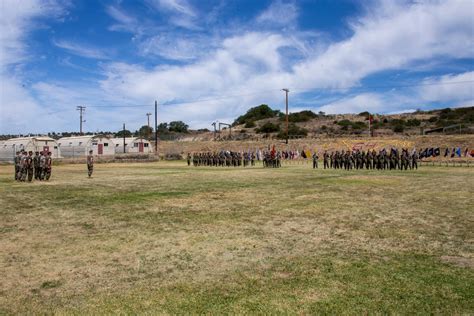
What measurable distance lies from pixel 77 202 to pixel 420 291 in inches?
467

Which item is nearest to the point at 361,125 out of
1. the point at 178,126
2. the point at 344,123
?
the point at 344,123

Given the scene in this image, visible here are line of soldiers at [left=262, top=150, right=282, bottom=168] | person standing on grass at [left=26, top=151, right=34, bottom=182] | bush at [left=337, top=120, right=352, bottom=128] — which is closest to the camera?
person standing on grass at [left=26, top=151, right=34, bottom=182]

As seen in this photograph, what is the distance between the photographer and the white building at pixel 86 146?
59894mm

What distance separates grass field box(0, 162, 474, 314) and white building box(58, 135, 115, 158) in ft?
156

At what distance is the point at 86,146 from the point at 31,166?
38276 mm

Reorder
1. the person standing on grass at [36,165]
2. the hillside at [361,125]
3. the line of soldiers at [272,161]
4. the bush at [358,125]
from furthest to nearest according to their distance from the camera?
the bush at [358,125] < the hillside at [361,125] < the line of soldiers at [272,161] < the person standing on grass at [36,165]

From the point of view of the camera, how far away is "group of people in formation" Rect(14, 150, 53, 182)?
2273 centimetres

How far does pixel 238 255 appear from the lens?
25.5 ft

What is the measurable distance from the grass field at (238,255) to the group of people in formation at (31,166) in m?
8.91

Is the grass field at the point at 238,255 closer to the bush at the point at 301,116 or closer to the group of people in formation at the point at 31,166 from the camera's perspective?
the group of people in formation at the point at 31,166

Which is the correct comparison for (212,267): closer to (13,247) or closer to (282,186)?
(13,247)

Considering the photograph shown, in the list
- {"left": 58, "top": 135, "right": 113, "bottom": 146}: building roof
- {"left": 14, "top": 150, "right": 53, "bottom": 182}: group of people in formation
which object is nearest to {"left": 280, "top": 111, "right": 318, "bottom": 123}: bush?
{"left": 58, "top": 135, "right": 113, "bottom": 146}: building roof

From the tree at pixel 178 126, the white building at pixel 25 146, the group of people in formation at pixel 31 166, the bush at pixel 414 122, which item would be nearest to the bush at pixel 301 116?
the bush at pixel 414 122

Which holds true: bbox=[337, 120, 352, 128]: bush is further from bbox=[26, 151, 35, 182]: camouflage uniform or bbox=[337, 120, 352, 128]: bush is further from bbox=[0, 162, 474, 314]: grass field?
bbox=[0, 162, 474, 314]: grass field
